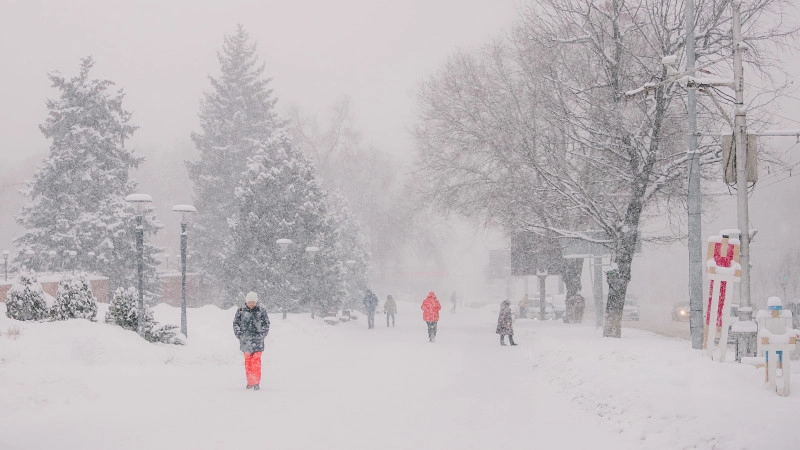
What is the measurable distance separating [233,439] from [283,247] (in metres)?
25.8

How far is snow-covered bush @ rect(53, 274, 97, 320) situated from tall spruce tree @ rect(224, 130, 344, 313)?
20736mm

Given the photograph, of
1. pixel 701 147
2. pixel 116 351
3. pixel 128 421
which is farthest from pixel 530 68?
pixel 128 421

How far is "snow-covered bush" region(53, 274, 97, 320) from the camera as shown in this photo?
17594 millimetres

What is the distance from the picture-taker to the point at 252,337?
1350cm

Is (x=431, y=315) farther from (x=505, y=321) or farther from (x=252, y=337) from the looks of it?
(x=252, y=337)

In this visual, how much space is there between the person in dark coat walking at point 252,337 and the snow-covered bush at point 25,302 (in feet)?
19.6

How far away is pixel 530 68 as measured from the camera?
2358 cm

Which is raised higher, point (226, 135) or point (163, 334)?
point (226, 135)

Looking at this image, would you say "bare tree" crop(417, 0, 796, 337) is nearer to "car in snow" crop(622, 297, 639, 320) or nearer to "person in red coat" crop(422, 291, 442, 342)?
"person in red coat" crop(422, 291, 442, 342)

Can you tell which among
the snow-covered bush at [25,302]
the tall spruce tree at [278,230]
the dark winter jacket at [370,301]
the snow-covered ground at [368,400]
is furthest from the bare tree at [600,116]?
the tall spruce tree at [278,230]

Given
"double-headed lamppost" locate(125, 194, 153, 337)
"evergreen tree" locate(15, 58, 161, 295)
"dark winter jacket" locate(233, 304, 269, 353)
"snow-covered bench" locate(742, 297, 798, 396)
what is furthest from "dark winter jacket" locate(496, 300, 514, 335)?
"evergreen tree" locate(15, 58, 161, 295)

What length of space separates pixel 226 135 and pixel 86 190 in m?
16.7

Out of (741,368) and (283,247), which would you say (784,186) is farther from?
(741,368)

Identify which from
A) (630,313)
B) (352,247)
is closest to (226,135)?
(352,247)
